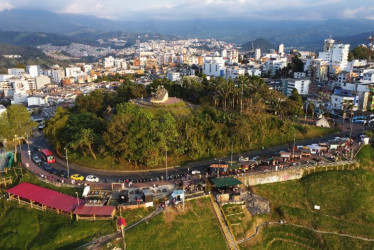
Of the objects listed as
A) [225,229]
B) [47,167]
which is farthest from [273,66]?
[225,229]

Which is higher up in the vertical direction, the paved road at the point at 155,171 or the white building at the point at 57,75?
the white building at the point at 57,75

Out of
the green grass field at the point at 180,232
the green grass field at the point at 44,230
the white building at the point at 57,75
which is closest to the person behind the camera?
the green grass field at the point at 44,230

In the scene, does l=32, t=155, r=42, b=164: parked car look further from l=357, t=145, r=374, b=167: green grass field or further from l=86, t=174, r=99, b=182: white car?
l=357, t=145, r=374, b=167: green grass field

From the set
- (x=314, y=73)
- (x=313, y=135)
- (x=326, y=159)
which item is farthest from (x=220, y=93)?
(x=314, y=73)

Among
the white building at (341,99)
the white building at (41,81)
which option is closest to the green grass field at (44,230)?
the white building at (341,99)

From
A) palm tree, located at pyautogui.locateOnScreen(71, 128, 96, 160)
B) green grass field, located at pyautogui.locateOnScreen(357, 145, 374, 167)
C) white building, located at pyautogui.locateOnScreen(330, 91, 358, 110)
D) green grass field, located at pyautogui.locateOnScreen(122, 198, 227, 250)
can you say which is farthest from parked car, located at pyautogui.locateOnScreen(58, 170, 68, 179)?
white building, located at pyautogui.locateOnScreen(330, 91, 358, 110)

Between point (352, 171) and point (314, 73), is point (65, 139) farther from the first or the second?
point (314, 73)

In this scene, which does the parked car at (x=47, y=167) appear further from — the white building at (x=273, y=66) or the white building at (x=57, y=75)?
the white building at (x=57, y=75)
